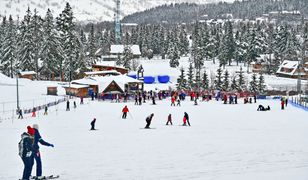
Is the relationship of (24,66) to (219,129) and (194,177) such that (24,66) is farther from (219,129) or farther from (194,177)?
(194,177)

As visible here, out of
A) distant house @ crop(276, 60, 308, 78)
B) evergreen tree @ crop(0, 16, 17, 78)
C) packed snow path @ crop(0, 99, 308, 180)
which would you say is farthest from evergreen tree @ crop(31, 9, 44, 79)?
distant house @ crop(276, 60, 308, 78)

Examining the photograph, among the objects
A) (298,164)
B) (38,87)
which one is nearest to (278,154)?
(298,164)

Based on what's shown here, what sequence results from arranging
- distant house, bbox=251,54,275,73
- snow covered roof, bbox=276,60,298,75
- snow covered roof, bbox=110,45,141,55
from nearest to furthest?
snow covered roof, bbox=276,60,298,75, distant house, bbox=251,54,275,73, snow covered roof, bbox=110,45,141,55

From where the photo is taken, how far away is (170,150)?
15.0m

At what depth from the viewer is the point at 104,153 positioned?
14.3 meters

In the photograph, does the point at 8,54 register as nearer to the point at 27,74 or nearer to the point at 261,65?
the point at 27,74

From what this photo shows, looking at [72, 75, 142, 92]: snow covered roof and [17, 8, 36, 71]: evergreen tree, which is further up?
[17, 8, 36, 71]: evergreen tree

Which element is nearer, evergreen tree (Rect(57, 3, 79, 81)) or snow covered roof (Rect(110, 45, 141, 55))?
evergreen tree (Rect(57, 3, 79, 81))

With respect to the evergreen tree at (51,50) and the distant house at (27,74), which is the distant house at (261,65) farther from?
the distant house at (27,74)

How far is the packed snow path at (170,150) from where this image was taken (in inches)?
434

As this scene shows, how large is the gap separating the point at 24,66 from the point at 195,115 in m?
45.2

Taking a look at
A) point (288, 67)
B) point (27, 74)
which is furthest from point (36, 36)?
point (288, 67)

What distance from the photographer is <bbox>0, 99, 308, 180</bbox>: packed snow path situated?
11.0 meters

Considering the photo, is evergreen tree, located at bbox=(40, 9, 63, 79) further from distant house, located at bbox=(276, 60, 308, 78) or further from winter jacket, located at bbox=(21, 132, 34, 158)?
winter jacket, located at bbox=(21, 132, 34, 158)
